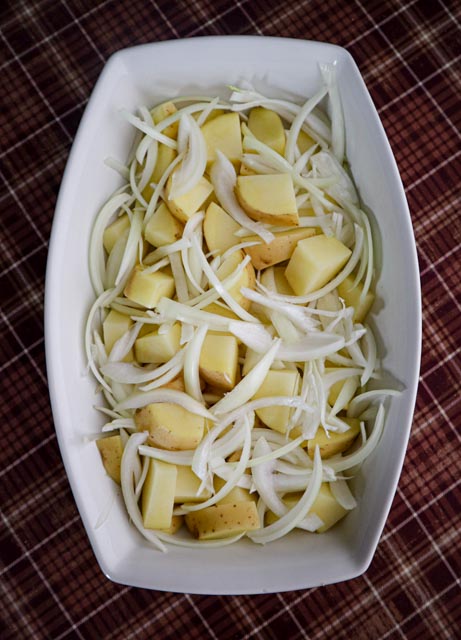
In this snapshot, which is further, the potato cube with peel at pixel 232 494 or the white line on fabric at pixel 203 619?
the white line on fabric at pixel 203 619

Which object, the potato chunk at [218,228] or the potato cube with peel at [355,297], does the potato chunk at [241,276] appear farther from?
the potato cube with peel at [355,297]

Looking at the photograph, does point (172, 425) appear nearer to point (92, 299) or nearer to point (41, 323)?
point (92, 299)

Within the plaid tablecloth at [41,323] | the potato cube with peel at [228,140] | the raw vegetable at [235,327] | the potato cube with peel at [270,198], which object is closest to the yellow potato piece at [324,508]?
the raw vegetable at [235,327]

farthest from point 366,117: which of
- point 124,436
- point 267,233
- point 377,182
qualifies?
point 124,436

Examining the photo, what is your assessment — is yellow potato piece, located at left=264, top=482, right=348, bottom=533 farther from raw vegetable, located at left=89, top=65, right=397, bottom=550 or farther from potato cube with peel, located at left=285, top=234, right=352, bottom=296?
potato cube with peel, located at left=285, top=234, right=352, bottom=296

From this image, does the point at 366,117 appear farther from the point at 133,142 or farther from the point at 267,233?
the point at 133,142

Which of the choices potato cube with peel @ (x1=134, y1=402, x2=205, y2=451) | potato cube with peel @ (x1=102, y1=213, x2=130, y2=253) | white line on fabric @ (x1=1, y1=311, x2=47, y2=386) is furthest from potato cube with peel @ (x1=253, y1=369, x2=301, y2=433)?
white line on fabric @ (x1=1, y1=311, x2=47, y2=386)

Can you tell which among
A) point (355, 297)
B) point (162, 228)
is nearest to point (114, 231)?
point (162, 228)
